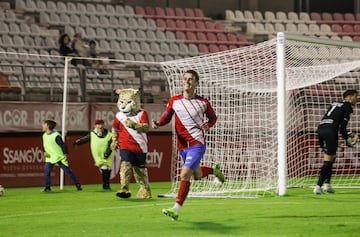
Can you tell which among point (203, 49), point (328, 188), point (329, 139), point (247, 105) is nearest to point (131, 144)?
point (329, 139)

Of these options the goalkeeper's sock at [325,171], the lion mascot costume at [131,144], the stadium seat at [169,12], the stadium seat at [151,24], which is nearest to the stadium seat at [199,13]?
the stadium seat at [169,12]

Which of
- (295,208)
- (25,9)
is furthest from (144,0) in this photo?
(295,208)

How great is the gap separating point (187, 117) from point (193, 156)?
760mm

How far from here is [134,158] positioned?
17.5 m

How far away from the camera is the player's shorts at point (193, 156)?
1323cm

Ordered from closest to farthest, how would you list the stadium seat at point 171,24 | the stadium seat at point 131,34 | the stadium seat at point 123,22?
1. the stadium seat at point 131,34
2. the stadium seat at point 123,22
3. the stadium seat at point 171,24

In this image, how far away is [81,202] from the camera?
56.2 ft

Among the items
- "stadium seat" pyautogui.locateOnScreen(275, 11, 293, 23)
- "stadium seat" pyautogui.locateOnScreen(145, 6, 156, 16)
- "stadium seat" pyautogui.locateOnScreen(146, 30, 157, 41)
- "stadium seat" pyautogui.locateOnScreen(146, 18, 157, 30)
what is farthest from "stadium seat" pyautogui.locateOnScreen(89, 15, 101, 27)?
"stadium seat" pyautogui.locateOnScreen(275, 11, 293, 23)

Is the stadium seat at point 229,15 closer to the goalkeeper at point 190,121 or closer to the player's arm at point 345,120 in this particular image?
the player's arm at point 345,120

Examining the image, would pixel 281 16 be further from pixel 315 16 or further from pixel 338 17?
pixel 338 17

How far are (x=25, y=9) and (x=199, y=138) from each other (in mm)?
16923

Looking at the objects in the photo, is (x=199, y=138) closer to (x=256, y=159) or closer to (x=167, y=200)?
(x=167, y=200)

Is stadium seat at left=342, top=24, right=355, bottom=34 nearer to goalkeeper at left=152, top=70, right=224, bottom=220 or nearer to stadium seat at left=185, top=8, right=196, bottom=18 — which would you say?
stadium seat at left=185, top=8, right=196, bottom=18

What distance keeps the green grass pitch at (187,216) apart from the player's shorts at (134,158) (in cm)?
64
